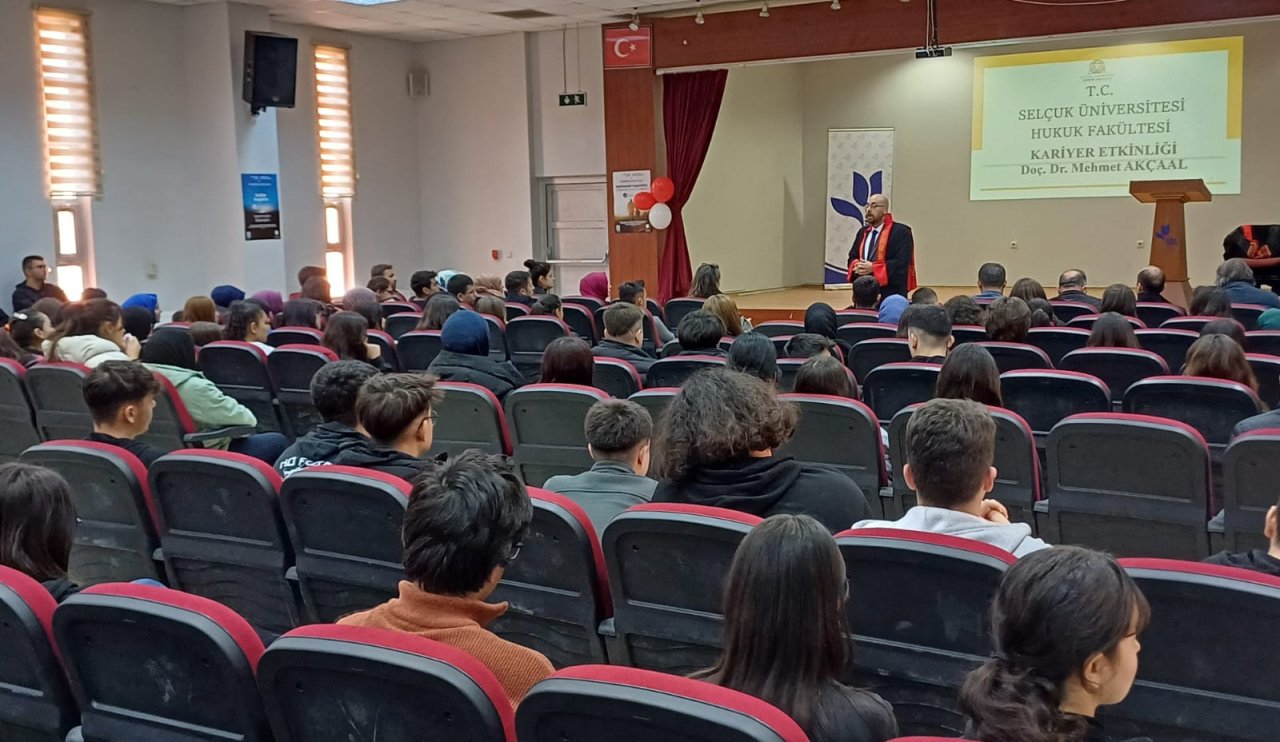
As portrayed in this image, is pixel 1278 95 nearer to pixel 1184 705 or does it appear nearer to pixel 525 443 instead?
pixel 525 443

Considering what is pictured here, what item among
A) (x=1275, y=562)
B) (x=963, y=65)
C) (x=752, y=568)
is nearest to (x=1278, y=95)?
(x=963, y=65)

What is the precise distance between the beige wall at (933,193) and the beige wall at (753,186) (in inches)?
1.0

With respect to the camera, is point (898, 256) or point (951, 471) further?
point (898, 256)

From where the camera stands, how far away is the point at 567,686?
4.68ft

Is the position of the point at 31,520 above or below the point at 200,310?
below

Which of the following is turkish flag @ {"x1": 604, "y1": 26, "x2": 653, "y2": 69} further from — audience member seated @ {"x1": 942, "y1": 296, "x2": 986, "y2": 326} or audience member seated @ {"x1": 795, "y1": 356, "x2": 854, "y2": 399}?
audience member seated @ {"x1": 795, "y1": 356, "x2": 854, "y2": 399}

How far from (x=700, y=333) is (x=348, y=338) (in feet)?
5.79

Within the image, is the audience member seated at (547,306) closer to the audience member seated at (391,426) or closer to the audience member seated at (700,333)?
the audience member seated at (700,333)

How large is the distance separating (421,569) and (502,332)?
5099 millimetres

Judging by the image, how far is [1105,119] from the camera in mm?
13258

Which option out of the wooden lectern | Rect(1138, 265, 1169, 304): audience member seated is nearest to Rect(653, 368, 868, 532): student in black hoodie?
Rect(1138, 265, 1169, 304): audience member seated

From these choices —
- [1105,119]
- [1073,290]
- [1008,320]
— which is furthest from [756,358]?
[1105,119]

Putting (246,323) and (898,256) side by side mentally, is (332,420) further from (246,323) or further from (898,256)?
(898,256)

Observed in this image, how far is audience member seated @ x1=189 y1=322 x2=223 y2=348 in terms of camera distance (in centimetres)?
620
